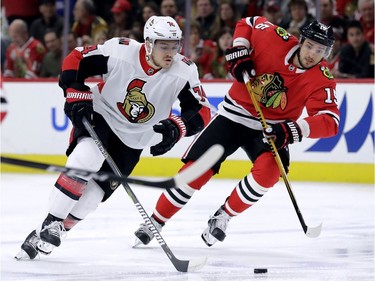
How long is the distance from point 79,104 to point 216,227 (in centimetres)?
84

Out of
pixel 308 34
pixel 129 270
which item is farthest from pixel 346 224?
pixel 129 270

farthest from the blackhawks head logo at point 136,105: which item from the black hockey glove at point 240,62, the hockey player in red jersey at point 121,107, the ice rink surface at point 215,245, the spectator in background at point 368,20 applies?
the spectator in background at point 368,20

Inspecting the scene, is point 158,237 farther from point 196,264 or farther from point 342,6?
point 342,6

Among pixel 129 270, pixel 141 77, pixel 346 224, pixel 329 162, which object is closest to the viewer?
pixel 129 270

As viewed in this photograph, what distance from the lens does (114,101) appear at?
13.5 ft

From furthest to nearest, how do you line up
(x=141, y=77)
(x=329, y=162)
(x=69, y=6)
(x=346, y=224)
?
1. (x=69, y=6)
2. (x=329, y=162)
3. (x=346, y=224)
4. (x=141, y=77)

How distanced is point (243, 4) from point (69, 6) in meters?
1.48

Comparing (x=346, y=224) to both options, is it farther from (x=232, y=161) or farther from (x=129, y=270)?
(x=232, y=161)

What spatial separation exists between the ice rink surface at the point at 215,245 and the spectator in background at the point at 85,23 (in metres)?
1.83

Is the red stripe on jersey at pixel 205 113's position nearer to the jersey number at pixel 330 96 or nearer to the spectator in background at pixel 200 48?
the jersey number at pixel 330 96

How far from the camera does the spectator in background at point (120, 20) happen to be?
791cm

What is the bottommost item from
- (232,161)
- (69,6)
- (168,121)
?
(232,161)

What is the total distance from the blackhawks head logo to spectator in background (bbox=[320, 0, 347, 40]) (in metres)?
3.48

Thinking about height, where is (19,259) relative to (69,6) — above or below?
above
